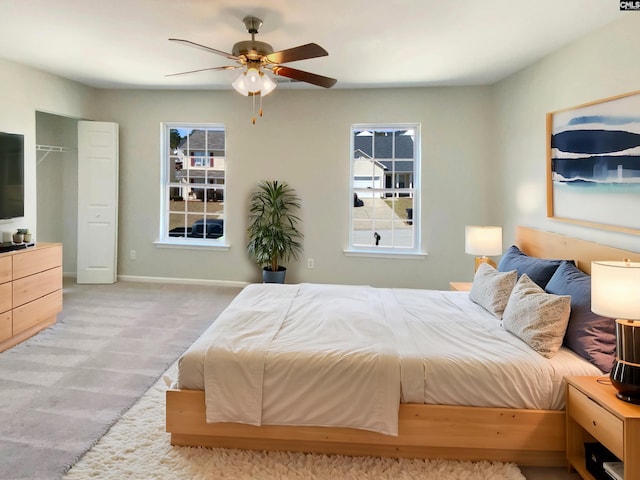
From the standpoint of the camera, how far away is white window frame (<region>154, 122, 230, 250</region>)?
5801 mm

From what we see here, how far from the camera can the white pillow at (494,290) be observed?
2926 millimetres

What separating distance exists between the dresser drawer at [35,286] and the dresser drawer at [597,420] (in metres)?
4.19

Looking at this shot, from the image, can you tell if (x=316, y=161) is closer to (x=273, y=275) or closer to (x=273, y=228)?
(x=273, y=228)

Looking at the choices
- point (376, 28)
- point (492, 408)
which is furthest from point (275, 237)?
point (492, 408)

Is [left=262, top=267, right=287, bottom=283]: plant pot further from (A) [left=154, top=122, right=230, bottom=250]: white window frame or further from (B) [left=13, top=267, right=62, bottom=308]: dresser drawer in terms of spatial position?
(B) [left=13, top=267, right=62, bottom=308]: dresser drawer

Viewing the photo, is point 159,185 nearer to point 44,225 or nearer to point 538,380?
point 44,225

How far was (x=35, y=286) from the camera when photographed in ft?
12.8

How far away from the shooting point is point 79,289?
5.49 m

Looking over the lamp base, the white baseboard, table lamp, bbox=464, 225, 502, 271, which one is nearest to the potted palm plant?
the white baseboard

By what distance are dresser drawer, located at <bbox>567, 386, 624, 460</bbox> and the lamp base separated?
121 millimetres

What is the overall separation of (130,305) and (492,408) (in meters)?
4.09

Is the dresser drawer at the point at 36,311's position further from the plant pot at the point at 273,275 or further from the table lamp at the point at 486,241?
the table lamp at the point at 486,241

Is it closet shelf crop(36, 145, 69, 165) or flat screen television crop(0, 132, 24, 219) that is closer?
flat screen television crop(0, 132, 24, 219)

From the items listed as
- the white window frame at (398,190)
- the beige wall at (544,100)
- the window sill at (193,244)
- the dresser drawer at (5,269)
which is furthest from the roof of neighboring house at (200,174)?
the beige wall at (544,100)
